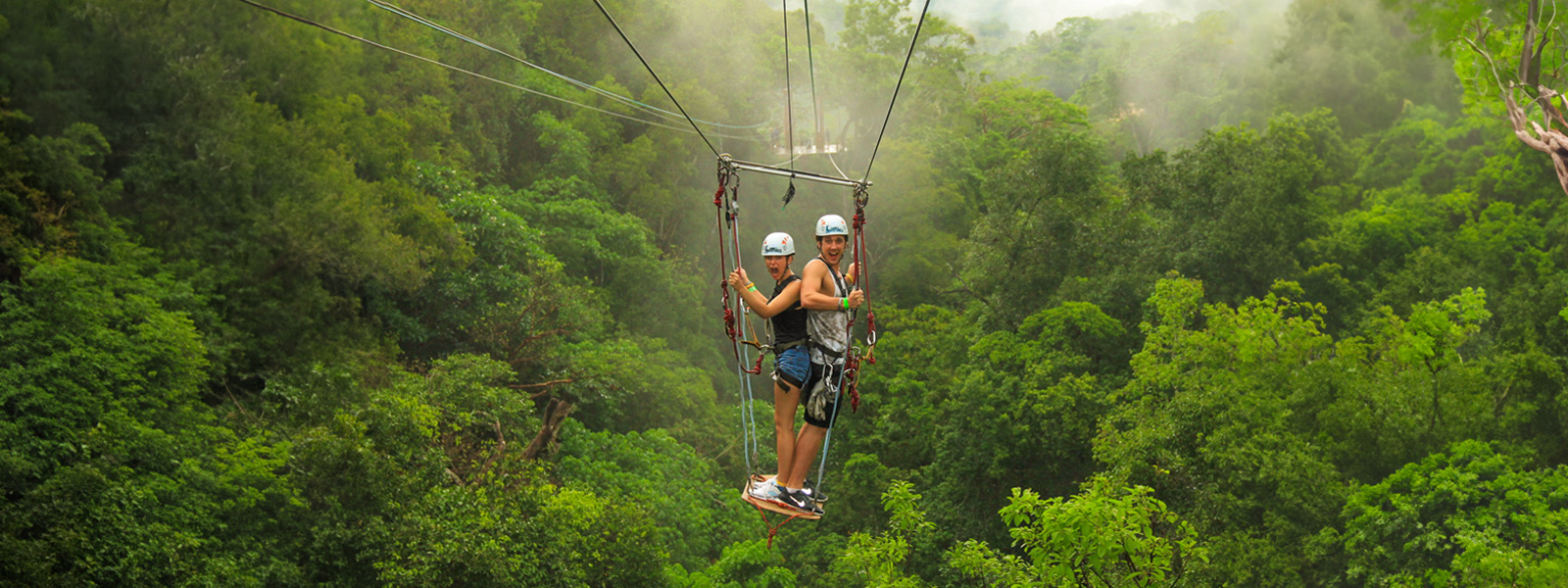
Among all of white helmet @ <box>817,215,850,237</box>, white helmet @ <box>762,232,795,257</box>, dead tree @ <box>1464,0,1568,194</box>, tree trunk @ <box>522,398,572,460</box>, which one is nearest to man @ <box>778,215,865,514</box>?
white helmet @ <box>817,215,850,237</box>

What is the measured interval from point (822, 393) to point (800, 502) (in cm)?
72

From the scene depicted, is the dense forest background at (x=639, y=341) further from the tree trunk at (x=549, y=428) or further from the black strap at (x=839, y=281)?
the black strap at (x=839, y=281)

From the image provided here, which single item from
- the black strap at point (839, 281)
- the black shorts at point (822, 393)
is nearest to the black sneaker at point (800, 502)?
the black shorts at point (822, 393)

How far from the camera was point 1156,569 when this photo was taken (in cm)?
1402

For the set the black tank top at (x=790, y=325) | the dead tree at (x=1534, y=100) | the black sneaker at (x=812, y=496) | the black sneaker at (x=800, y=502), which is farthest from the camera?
the dead tree at (x=1534, y=100)

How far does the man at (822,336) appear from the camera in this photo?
6.23 metres

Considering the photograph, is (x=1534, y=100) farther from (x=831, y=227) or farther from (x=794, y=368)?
(x=794, y=368)

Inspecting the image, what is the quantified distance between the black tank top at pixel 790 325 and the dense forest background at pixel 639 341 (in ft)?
26.2

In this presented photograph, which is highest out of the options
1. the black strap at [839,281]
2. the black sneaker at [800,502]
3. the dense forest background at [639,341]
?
the black strap at [839,281]

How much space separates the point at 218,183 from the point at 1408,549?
61.6ft

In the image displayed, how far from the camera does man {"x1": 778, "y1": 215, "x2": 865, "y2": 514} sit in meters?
6.23

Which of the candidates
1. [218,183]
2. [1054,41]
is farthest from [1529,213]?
[1054,41]

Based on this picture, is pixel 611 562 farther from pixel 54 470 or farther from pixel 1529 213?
pixel 1529 213

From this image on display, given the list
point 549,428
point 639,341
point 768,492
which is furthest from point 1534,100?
point 639,341
